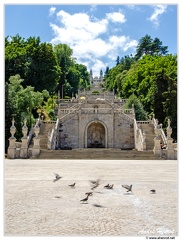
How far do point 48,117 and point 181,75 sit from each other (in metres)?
42.9

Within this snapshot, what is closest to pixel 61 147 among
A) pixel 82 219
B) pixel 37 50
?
pixel 37 50

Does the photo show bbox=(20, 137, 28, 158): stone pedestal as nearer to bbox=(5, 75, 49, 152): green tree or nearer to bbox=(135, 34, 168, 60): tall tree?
bbox=(5, 75, 49, 152): green tree

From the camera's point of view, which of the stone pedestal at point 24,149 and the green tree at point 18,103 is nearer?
the stone pedestal at point 24,149

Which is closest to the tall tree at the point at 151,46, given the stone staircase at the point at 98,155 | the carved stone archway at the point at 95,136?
the carved stone archway at the point at 95,136

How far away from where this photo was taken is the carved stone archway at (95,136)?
40.9 metres

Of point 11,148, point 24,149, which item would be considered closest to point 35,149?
point 24,149

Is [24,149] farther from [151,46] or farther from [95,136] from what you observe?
[151,46]

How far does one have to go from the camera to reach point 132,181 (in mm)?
13672

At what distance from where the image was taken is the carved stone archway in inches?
1612

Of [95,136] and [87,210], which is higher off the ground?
[95,136]

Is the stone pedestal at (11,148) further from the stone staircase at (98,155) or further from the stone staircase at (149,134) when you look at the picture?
the stone staircase at (149,134)

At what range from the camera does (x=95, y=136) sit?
41.3 m

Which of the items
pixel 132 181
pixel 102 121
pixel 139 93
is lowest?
pixel 132 181

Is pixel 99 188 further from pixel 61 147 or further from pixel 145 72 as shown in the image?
pixel 145 72
